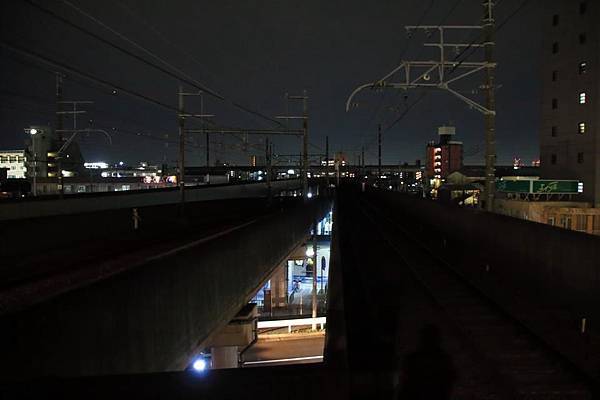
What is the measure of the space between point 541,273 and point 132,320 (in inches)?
433

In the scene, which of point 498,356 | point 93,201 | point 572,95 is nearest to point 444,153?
point 572,95

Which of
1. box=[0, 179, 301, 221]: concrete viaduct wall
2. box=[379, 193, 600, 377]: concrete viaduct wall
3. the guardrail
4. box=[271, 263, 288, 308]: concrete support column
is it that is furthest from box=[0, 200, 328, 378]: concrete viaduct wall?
box=[271, 263, 288, 308]: concrete support column

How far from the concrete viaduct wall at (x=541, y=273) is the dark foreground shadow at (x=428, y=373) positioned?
7.36 feet

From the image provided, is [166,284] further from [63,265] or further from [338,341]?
[63,265]

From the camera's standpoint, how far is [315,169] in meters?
183

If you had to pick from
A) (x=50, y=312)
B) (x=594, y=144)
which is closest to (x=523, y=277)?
(x=50, y=312)

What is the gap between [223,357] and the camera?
18.8 meters

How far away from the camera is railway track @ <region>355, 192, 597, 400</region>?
22.2 feet

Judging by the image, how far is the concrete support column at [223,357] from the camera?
728 inches

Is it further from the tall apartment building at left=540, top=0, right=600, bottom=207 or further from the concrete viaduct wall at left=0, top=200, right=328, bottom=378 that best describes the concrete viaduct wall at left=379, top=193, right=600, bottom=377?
the tall apartment building at left=540, top=0, right=600, bottom=207

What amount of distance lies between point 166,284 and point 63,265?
6248 mm

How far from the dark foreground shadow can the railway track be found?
0.68 ft

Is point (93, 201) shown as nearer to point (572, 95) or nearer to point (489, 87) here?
point (489, 87)

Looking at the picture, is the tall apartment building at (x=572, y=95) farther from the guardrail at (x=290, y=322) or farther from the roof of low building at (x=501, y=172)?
the roof of low building at (x=501, y=172)
